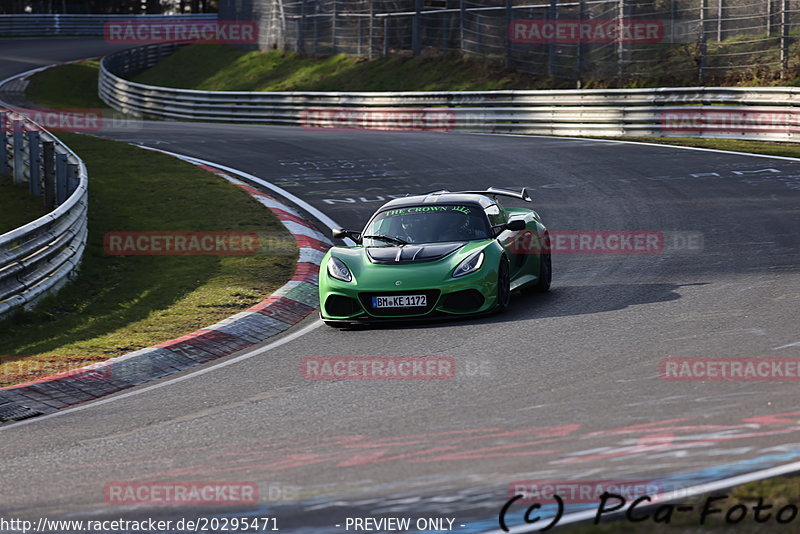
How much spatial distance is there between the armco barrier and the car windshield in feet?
44.2

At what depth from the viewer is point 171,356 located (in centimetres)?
995

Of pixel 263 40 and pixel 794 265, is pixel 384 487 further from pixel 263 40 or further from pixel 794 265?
pixel 263 40

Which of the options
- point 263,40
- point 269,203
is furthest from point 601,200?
point 263,40

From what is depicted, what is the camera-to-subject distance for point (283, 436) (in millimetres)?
7098

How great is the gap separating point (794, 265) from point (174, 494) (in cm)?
808

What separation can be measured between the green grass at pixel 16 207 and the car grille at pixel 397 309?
22.5ft

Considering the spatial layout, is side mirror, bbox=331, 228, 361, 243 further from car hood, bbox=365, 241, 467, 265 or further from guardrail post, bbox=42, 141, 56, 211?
guardrail post, bbox=42, 141, 56, 211

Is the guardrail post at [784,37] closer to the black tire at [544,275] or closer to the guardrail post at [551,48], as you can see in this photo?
the guardrail post at [551,48]

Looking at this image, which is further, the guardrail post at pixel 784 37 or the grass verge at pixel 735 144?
the guardrail post at pixel 784 37

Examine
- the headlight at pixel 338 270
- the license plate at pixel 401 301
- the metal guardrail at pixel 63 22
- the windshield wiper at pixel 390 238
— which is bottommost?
the license plate at pixel 401 301

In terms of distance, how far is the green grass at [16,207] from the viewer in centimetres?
1593

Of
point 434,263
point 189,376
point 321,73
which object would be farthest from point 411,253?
point 321,73

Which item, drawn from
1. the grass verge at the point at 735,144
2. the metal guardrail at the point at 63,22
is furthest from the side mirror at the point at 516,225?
the metal guardrail at the point at 63,22

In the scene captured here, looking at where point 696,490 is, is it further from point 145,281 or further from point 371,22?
point 371,22
